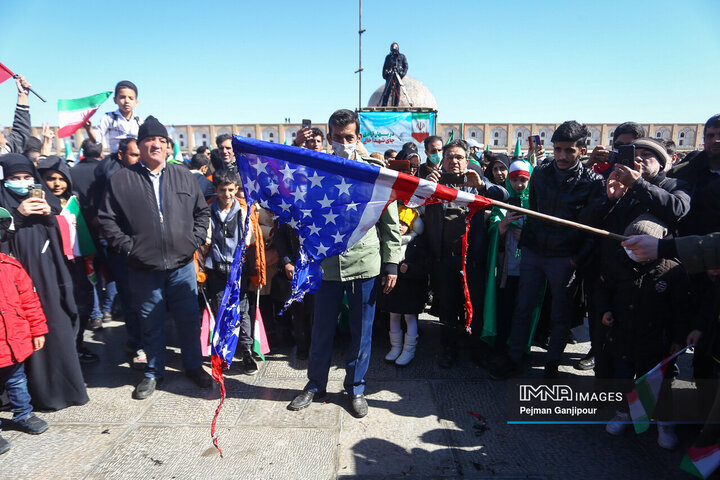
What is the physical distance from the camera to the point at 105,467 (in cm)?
265

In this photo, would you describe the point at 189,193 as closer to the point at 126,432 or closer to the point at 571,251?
the point at 126,432

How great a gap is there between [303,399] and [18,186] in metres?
2.83

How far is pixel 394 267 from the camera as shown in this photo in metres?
3.37

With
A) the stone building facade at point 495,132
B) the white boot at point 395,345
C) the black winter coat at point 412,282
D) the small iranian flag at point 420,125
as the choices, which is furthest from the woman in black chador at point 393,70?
the stone building facade at point 495,132

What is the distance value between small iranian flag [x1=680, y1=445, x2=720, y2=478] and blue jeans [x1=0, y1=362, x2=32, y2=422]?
15.0 ft

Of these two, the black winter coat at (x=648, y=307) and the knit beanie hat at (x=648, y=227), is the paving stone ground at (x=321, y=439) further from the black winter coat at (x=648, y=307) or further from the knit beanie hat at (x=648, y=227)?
the knit beanie hat at (x=648, y=227)

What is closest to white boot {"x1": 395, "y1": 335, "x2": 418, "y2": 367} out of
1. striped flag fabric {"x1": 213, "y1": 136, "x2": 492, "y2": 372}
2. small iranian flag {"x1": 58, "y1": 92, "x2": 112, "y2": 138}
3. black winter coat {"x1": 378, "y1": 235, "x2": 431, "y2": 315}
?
black winter coat {"x1": 378, "y1": 235, "x2": 431, "y2": 315}

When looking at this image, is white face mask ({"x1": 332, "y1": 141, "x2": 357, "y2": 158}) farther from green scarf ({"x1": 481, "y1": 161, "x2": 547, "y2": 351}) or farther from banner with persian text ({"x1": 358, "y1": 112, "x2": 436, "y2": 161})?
banner with persian text ({"x1": 358, "y1": 112, "x2": 436, "y2": 161})

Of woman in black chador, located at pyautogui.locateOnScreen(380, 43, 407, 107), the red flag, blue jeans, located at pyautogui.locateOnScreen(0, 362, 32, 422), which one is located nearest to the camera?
blue jeans, located at pyautogui.locateOnScreen(0, 362, 32, 422)

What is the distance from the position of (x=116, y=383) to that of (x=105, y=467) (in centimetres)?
137

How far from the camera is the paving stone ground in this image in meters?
2.62

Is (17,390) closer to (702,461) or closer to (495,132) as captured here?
(702,461)

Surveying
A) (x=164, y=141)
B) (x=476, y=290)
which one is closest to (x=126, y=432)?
(x=164, y=141)

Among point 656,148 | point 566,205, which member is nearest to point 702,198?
point 656,148
